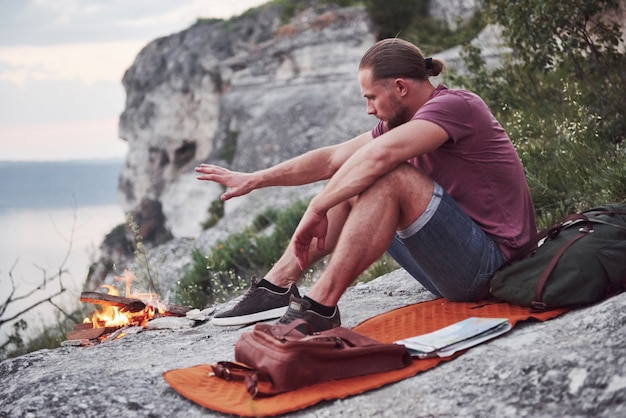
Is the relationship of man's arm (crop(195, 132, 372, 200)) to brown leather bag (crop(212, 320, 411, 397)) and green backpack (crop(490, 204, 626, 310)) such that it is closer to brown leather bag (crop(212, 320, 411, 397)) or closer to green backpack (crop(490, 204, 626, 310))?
green backpack (crop(490, 204, 626, 310))

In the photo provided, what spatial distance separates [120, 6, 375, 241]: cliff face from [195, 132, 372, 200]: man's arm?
9.29 metres

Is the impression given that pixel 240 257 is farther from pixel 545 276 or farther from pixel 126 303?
pixel 545 276

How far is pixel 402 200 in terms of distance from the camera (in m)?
3.94

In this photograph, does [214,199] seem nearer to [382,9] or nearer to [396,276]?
[382,9]

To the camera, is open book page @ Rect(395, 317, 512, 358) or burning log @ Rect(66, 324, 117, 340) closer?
open book page @ Rect(395, 317, 512, 358)

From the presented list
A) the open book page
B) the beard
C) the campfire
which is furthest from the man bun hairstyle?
the campfire

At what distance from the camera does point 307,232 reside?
4043 millimetres

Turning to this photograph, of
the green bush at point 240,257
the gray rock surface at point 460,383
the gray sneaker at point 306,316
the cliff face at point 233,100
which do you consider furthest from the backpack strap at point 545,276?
the cliff face at point 233,100

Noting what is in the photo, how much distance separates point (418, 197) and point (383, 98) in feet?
1.99

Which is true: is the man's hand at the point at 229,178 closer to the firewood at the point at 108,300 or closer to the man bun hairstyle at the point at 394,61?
the man bun hairstyle at the point at 394,61

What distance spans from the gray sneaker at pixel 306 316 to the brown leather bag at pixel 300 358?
0.33 meters

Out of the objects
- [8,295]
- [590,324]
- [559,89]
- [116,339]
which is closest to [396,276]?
[116,339]

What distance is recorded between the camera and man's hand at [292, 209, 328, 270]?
398 centimetres

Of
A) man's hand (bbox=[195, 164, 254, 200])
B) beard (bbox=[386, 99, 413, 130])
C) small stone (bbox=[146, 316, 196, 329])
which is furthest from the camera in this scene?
small stone (bbox=[146, 316, 196, 329])
